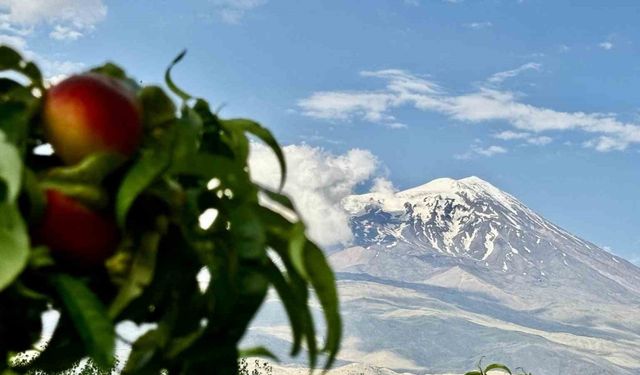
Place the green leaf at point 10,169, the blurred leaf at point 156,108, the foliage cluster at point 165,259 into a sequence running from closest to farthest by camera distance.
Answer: the green leaf at point 10,169 → the foliage cluster at point 165,259 → the blurred leaf at point 156,108

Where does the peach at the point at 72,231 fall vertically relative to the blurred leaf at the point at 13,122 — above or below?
below

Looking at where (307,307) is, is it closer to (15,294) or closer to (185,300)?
(185,300)

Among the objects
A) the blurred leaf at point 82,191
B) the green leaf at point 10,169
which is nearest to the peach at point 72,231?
the blurred leaf at point 82,191

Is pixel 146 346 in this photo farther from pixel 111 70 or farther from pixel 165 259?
pixel 111 70

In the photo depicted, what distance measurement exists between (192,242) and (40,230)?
15cm

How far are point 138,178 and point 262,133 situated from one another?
0.17 metres

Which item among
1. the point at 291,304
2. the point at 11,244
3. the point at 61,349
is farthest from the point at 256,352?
the point at 11,244

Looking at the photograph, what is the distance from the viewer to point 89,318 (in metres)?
0.84

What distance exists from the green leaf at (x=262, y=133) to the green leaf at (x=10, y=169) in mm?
276

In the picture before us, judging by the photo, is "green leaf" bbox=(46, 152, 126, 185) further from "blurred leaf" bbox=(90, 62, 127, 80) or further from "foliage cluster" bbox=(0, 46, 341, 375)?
"blurred leaf" bbox=(90, 62, 127, 80)

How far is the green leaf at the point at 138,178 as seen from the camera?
0.86 m

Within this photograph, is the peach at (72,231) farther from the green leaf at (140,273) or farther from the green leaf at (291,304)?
the green leaf at (291,304)

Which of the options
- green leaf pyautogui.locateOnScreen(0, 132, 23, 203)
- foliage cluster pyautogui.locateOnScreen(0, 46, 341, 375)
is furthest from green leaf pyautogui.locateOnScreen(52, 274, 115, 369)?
green leaf pyautogui.locateOnScreen(0, 132, 23, 203)

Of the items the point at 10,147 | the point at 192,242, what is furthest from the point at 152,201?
the point at 10,147
